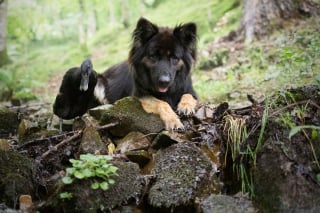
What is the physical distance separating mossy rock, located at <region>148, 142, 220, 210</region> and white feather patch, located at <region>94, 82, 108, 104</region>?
2688 mm

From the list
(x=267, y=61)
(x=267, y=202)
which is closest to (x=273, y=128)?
(x=267, y=202)

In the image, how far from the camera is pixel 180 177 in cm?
370

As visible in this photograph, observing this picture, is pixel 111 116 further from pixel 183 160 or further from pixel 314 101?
pixel 314 101

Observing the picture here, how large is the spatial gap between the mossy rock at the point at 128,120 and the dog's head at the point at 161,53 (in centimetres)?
78

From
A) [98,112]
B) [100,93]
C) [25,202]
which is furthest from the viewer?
[100,93]

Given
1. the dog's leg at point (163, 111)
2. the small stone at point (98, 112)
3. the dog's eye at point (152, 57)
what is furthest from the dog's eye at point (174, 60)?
the small stone at point (98, 112)

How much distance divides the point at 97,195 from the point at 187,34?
3.02m

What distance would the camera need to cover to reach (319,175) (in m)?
3.34

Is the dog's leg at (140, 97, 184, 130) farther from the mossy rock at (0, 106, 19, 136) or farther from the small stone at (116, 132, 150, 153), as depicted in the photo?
the mossy rock at (0, 106, 19, 136)

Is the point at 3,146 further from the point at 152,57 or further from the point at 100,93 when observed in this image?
the point at 100,93

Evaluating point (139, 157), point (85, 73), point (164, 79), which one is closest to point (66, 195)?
point (139, 157)

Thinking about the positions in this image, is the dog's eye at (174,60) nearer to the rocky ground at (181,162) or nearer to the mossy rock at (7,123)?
the rocky ground at (181,162)

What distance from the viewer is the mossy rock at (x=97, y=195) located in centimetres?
331

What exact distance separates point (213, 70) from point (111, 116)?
6122 millimetres
